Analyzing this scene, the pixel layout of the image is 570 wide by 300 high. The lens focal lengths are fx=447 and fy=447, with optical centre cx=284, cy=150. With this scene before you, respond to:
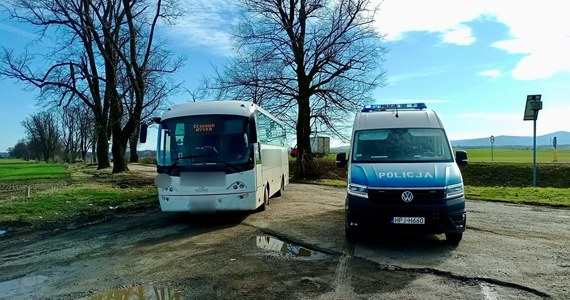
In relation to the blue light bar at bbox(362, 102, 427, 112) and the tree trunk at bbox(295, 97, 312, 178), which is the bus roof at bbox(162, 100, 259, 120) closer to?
the blue light bar at bbox(362, 102, 427, 112)

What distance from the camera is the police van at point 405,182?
7.60 meters

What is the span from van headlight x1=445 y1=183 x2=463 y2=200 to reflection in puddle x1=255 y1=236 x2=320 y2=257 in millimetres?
2484

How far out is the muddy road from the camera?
5816mm

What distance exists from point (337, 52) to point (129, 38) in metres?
13.8

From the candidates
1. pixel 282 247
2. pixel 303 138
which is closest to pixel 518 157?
pixel 303 138

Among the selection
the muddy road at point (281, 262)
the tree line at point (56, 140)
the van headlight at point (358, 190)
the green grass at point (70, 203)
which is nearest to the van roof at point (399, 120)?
the van headlight at point (358, 190)

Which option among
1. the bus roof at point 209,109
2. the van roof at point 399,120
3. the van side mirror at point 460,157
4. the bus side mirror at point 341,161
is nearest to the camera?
the van side mirror at point 460,157

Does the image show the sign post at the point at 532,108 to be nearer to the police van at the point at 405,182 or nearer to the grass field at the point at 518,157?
the police van at the point at 405,182

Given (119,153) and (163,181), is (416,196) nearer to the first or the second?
(163,181)

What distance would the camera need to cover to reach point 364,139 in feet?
30.5

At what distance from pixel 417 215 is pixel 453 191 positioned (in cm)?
78

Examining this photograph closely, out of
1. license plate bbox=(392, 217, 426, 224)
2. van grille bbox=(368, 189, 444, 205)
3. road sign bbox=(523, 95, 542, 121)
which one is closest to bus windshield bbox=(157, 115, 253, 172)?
van grille bbox=(368, 189, 444, 205)

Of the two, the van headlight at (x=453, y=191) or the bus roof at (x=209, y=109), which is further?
the bus roof at (x=209, y=109)

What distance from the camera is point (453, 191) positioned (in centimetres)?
771
